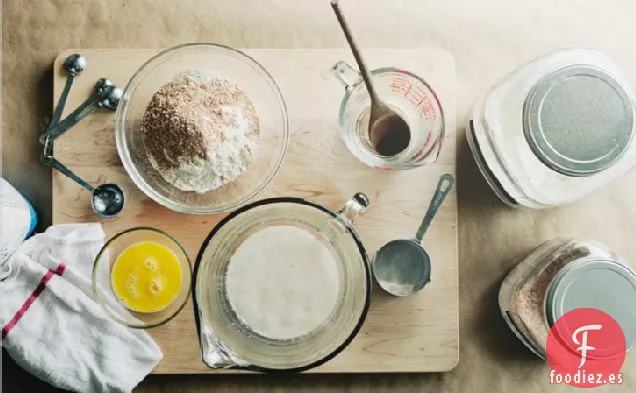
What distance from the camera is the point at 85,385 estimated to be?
0.96 meters

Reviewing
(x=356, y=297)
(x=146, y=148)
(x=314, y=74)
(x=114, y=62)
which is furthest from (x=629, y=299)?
(x=114, y=62)

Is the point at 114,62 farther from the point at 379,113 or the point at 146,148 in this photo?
the point at 379,113

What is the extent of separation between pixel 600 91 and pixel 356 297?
1.31 feet

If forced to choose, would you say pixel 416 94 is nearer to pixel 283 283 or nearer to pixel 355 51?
pixel 355 51

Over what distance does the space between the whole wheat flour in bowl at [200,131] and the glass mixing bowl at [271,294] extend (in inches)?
3.6

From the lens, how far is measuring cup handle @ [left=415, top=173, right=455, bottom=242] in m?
0.95

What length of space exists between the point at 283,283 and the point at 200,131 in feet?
0.75

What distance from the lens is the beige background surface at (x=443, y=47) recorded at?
1.01m

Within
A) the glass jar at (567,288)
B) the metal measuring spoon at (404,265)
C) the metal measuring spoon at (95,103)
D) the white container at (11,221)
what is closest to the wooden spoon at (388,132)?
the metal measuring spoon at (404,265)

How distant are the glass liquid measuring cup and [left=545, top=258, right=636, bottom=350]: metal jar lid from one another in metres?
0.24

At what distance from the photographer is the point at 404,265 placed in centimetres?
95

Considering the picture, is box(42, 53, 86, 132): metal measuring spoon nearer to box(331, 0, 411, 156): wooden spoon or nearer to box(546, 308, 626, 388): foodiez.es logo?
box(331, 0, 411, 156): wooden spoon

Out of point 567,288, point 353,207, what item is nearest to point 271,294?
point 353,207

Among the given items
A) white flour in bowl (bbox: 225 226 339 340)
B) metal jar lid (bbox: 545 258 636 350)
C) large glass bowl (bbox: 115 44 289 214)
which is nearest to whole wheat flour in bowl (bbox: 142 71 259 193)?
large glass bowl (bbox: 115 44 289 214)
